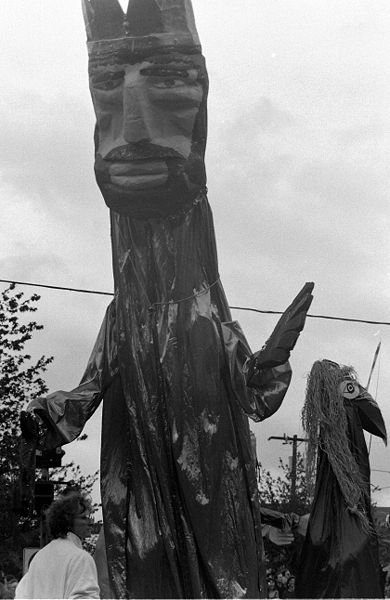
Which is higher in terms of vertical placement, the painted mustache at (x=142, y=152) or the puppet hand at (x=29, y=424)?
the painted mustache at (x=142, y=152)

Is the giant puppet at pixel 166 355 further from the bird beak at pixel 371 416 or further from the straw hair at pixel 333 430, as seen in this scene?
the bird beak at pixel 371 416

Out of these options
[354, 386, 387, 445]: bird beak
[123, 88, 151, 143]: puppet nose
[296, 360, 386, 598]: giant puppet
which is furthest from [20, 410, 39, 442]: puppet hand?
[354, 386, 387, 445]: bird beak

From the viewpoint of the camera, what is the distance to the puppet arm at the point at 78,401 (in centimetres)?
694

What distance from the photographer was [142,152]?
22.6 ft

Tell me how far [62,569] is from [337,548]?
8.45 feet

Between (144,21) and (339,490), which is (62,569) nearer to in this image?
(339,490)

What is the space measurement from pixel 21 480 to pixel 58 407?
79cm

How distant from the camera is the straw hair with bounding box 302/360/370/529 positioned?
7.73 m

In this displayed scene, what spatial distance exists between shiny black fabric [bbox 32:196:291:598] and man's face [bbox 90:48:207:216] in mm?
190

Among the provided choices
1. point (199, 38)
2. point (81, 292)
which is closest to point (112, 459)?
point (199, 38)

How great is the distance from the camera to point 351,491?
25.3ft

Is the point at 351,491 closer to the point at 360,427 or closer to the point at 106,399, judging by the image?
the point at 360,427

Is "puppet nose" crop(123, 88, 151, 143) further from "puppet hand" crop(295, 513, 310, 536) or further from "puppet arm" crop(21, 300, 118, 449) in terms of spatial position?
"puppet hand" crop(295, 513, 310, 536)

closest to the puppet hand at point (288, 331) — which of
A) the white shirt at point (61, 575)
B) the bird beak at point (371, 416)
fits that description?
the white shirt at point (61, 575)
